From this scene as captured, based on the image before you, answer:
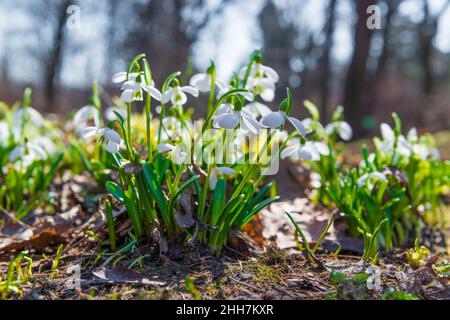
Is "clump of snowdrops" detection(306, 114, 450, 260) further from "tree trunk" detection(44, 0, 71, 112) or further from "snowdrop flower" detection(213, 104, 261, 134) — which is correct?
"tree trunk" detection(44, 0, 71, 112)

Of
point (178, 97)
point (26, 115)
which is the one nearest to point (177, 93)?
point (178, 97)

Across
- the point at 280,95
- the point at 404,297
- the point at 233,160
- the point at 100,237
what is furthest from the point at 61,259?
the point at 280,95

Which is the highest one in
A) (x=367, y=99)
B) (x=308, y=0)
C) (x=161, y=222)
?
(x=308, y=0)

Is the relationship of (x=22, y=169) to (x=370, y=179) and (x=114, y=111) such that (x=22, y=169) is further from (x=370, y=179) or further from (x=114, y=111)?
(x=370, y=179)

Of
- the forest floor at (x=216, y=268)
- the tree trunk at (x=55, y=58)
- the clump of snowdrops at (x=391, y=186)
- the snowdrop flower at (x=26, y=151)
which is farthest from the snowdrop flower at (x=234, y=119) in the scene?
the tree trunk at (x=55, y=58)

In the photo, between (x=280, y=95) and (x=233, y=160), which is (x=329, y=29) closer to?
(x=280, y=95)

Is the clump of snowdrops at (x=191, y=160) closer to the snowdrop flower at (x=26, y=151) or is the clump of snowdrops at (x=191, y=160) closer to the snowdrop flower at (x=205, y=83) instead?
the snowdrop flower at (x=205, y=83)
